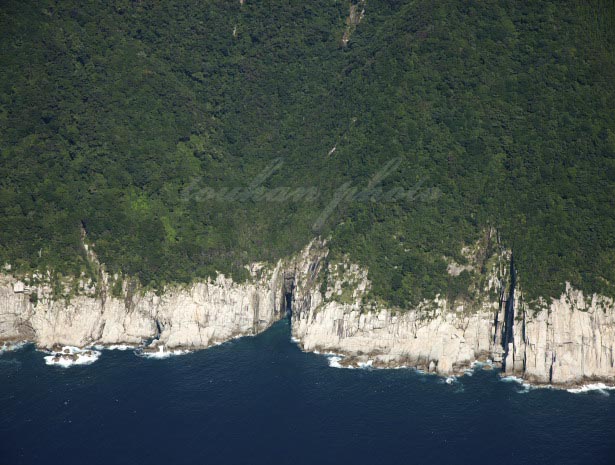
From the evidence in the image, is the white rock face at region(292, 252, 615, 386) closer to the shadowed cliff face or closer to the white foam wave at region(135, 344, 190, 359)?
the shadowed cliff face

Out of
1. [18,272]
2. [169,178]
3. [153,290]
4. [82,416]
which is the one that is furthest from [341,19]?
[82,416]

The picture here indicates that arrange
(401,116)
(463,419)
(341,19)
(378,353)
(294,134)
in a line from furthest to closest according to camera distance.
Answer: (341,19)
(294,134)
(401,116)
(378,353)
(463,419)

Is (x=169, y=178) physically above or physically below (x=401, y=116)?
below

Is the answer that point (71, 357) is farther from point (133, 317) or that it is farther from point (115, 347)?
point (133, 317)

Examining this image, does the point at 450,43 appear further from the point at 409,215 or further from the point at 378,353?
the point at 378,353

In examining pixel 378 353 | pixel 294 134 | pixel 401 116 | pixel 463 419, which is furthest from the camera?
pixel 294 134

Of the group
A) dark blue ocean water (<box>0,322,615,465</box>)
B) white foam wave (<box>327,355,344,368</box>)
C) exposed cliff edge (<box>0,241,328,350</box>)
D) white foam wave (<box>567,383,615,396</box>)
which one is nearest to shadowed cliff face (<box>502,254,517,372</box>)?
dark blue ocean water (<box>0,322,615,465</box>)

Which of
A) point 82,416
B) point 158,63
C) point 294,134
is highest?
point 158,63
